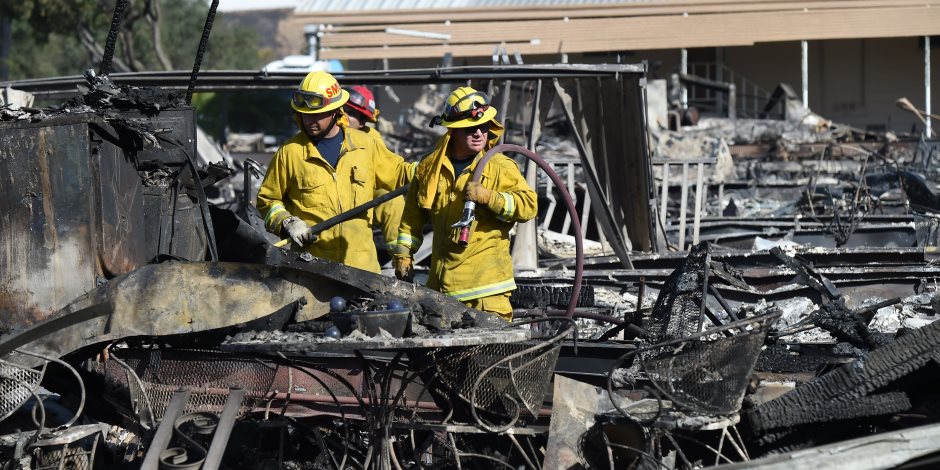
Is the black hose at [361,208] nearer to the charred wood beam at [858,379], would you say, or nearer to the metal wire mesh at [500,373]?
the metal wire mesh at [500,373]

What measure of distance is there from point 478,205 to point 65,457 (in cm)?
222

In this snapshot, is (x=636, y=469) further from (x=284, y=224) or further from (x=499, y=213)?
(x=284, y=224)

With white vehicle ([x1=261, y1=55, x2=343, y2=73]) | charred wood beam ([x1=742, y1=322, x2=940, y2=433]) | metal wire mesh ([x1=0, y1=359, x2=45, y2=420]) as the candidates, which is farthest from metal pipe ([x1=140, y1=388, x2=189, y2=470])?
white vehicle ([x1=261, y1=55, x2=343, y2=73])

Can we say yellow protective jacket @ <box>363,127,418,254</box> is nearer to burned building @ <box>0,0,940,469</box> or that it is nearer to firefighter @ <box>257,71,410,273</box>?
firefighter @ <box>257,71,410,273</box>

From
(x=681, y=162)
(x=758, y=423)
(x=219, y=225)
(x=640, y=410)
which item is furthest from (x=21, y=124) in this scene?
(x=681, y=162)

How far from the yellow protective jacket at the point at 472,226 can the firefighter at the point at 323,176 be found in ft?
2.80

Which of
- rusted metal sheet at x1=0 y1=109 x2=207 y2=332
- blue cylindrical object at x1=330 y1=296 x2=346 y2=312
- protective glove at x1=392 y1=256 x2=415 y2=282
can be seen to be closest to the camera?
blue cylindrical object at x1=330 y1=296 x2=346 y2=312

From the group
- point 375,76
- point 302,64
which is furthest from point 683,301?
Answer: point 302,64

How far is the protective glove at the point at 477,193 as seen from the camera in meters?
5.47

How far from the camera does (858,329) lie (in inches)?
223

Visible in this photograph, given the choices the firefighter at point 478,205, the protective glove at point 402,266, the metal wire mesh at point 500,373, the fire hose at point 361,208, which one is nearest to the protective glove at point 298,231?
the fire hose at point 361,208

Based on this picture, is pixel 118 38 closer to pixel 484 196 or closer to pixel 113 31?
pixel 113 31

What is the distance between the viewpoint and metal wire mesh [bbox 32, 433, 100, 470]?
5223 millimetres

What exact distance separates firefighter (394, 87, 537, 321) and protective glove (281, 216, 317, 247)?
0.65 meters
